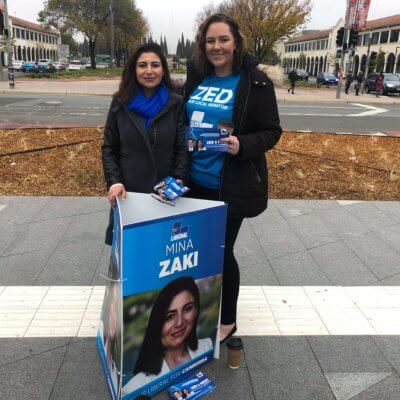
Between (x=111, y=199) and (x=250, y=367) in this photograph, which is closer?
(x=111, y=199)

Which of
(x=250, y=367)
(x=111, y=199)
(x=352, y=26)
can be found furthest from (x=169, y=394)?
(x=352, y=26)

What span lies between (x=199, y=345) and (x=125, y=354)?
0.49m

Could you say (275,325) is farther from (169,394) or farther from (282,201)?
(282,201)

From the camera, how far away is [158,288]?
6.42 feet

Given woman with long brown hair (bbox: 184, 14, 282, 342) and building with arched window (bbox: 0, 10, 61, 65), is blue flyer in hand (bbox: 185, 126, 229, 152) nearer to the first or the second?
woman with long brown hair (bbox: 184, 14, 282, 342)

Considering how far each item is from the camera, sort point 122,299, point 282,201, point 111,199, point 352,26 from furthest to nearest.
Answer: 1. point 352,26
2. point 282,201
3. point 111,199
4. point 122,299

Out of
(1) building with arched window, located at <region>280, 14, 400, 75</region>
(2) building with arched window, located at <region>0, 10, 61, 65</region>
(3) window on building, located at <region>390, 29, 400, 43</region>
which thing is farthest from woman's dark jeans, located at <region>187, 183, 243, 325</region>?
(2) building with arched window, located at <region>0, 10, 61, 65</region>

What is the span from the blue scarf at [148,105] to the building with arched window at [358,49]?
32.7 metres

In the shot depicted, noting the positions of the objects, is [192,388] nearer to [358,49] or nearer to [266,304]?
[266,304]

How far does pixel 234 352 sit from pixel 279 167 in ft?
15.4

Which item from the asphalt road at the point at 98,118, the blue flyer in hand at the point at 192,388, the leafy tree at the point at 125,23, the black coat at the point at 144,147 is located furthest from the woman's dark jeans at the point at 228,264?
the leafy tree at the point at 125,23

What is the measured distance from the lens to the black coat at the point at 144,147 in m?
2.29

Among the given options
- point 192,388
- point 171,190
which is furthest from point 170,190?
point 192,388

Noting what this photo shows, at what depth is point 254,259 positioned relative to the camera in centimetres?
388
